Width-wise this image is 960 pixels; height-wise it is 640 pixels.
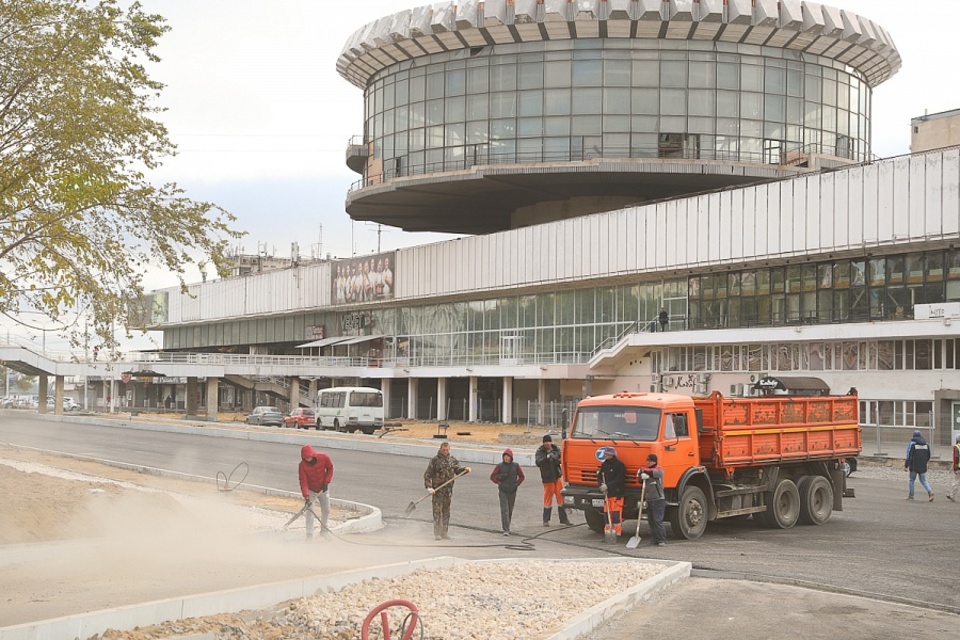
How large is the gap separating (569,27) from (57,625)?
5888 centimetres

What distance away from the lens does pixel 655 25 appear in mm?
63500

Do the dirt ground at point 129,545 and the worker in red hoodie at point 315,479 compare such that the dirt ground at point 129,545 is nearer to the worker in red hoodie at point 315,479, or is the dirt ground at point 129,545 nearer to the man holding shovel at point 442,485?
the worker in red hoodie at point 315,479

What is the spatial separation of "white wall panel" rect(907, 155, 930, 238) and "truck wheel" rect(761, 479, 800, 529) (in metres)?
27.9

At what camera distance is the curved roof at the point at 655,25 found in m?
62.1

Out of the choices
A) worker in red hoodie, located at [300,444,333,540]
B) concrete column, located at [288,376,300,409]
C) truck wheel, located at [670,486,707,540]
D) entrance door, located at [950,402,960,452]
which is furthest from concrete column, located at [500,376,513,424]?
worker in red hoodie, located at [300,444,333,540]

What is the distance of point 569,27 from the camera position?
211 feet

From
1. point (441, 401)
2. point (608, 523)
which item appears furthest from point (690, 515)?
point (441, 401)

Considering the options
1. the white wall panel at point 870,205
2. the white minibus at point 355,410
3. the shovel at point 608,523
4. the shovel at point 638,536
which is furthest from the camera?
the white minibus at point 355,410

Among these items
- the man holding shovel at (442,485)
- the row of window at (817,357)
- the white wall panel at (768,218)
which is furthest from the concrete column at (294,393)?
the man holding shovel at (442,485)

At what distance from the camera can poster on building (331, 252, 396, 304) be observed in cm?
8169

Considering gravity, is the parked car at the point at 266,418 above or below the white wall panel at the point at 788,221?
below

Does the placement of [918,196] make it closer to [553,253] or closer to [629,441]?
[553,253]

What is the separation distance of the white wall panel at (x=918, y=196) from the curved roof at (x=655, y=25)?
1882 cm

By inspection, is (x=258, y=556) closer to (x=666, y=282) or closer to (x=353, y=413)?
(x=353, y=413)
